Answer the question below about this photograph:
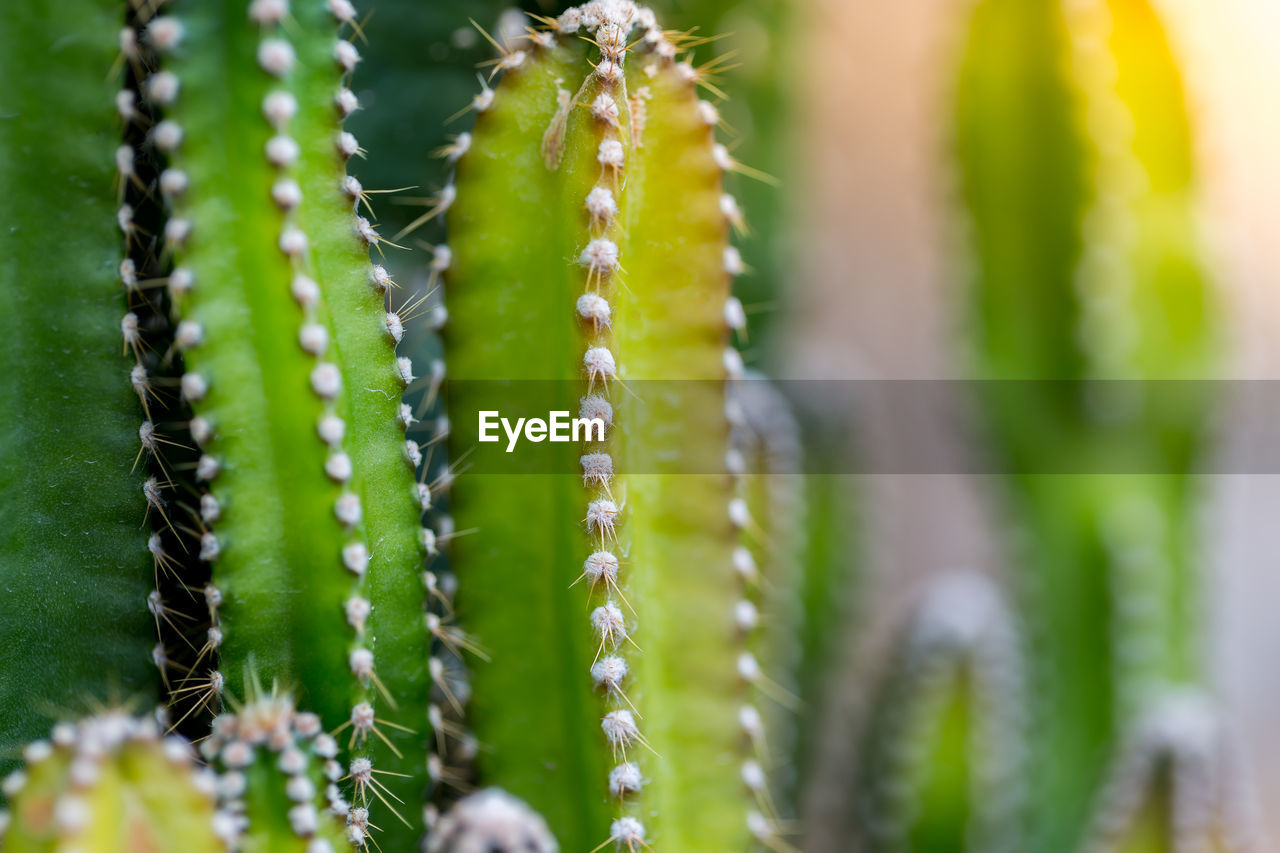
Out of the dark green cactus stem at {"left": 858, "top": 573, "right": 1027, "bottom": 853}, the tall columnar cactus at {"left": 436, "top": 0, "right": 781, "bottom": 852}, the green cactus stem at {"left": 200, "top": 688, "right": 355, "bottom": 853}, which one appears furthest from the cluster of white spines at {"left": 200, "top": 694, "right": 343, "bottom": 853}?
the dark green cactus stem at {"left": 858, "top": 573, "right": 1027, "bottom": 853}

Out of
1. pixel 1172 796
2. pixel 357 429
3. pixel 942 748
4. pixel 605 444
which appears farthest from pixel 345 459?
pixel 1172 796

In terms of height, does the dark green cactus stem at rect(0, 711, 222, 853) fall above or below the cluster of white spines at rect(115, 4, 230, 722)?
below

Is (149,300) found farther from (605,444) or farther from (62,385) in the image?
(605,444)

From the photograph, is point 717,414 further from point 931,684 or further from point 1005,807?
point 1005,807

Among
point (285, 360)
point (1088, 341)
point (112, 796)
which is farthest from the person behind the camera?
point (1088, 341)

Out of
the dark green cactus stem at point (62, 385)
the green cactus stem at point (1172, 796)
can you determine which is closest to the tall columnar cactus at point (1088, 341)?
the green cactus stem at point (1172, 796)

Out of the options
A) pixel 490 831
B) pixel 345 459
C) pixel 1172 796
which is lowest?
pixel 1172 796

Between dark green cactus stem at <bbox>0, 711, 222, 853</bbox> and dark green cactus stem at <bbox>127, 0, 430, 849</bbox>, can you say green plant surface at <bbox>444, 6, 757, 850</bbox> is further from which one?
dark green cactus stem at <bbox>0, 711, 222, 853</bbox>

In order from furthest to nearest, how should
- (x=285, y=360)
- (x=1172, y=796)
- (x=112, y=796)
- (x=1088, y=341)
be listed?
(x=1088, y=341), (x=1172, y=796), (x=285, y=360), (x=112, y=796)
